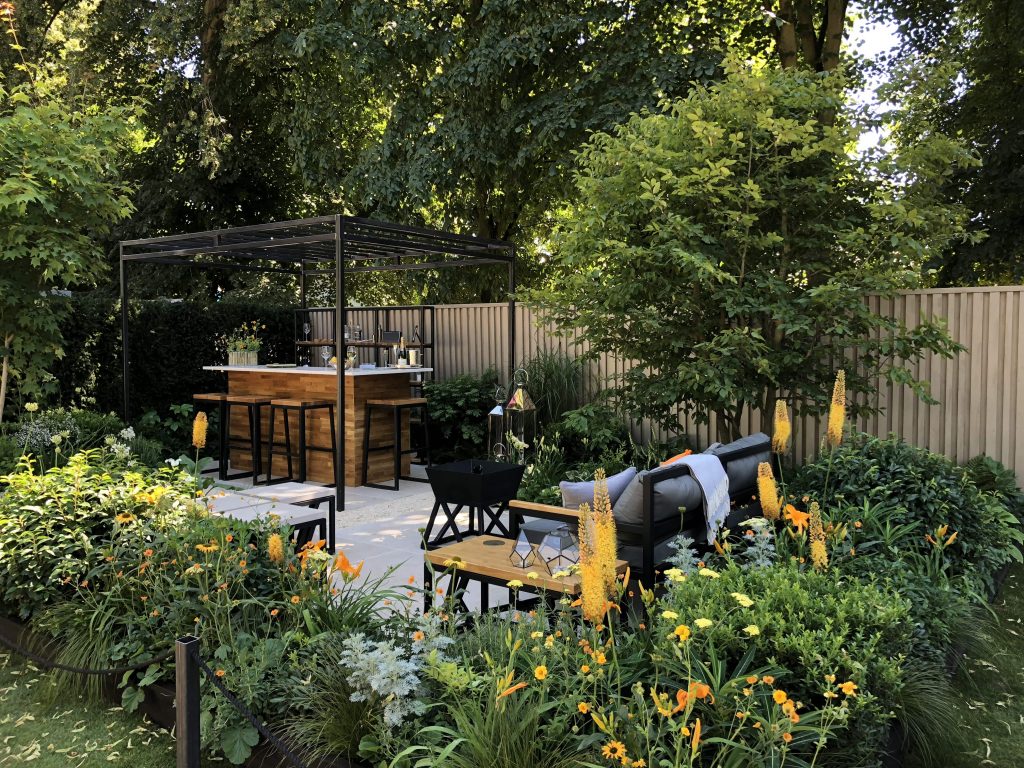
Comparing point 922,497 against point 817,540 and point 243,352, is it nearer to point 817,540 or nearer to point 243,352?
point 817,540

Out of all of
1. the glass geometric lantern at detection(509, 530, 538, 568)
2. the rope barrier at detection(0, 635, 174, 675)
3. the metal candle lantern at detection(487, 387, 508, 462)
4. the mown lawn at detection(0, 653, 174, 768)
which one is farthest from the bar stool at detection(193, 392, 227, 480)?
the glass geometric lantern at detection(509, 530, 538, 568)

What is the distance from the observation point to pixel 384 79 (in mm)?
10719

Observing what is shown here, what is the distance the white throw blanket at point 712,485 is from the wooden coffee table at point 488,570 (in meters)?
0.51

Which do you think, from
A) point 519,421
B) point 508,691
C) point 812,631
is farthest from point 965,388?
point 508,691

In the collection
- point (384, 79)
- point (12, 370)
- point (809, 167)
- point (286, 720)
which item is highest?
point (384, 79)

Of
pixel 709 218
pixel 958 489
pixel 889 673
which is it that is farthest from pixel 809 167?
pixel 889 673

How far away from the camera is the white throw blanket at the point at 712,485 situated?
365 cm

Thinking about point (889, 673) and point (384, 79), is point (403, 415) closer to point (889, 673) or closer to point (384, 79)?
point (384, 79)

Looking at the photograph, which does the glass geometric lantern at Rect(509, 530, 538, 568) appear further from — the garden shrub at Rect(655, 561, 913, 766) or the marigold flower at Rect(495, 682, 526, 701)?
the marigold flower at Rect(495, 682, 526, 701)

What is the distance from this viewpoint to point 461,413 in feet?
29.8

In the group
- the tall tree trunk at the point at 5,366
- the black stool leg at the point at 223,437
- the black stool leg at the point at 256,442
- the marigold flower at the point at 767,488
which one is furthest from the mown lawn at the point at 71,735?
the black stool leg at the point at 223,437

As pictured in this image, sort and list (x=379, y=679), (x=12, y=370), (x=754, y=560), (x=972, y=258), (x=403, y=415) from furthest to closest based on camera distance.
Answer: (x=972, y=258) → (x=403, y=415) → (x=12, y=370) → (x=754, y=560) → (x=379, y=679)

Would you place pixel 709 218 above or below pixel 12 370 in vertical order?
above

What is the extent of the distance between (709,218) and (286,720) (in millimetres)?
4641
